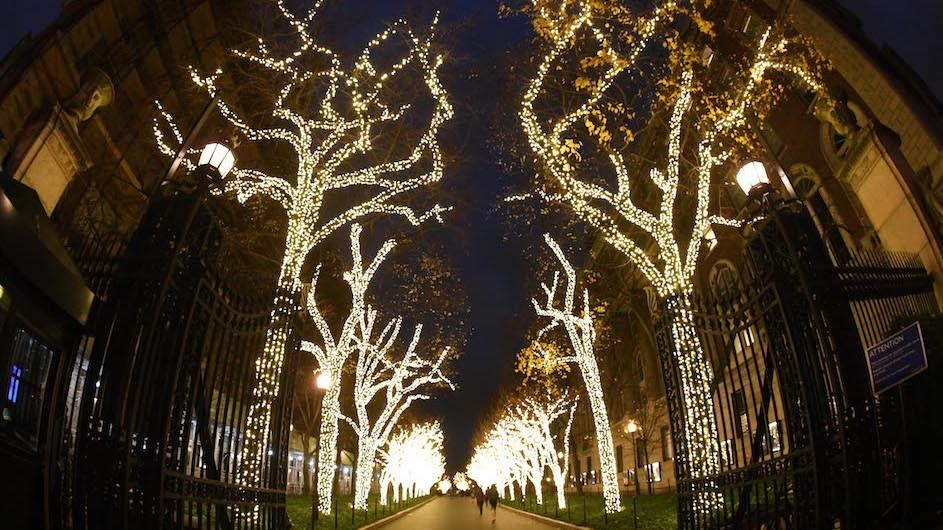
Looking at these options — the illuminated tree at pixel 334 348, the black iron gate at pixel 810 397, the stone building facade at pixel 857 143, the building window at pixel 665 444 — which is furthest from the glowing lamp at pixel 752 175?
the building window at pixel 665 444

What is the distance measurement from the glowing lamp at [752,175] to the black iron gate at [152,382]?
676 cm

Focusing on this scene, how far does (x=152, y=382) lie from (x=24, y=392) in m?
1.60

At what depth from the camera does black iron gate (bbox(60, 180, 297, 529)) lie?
5.12 metres

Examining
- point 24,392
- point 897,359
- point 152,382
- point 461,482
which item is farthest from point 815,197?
point 461,482

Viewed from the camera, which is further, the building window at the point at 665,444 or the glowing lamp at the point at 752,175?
the building window at the point at 665,444

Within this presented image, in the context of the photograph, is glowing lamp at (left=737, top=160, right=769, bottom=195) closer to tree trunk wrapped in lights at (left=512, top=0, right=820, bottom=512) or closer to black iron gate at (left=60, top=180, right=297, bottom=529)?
tree trunk wrapped in lights at (left=512, top=0, right=820, bottom=512)

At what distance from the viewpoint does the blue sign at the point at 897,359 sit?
16.6 feet

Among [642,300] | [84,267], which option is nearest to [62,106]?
[84,267]

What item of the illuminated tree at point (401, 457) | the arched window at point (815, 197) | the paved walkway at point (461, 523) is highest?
the arched window at point (815, 197)

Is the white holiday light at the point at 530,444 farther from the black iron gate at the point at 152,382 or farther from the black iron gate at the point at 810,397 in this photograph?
the black iron gate at the point at 152,382

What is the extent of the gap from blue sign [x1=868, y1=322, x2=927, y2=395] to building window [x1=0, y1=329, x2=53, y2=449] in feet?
27.6

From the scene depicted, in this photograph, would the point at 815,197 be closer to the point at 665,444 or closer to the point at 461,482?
the point at 665,444

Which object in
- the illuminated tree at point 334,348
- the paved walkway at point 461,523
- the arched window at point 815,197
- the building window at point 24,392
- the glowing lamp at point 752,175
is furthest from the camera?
the paved walkway at point 461,523

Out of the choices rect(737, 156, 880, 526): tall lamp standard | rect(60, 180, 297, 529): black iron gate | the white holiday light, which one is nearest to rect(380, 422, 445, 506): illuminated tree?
the white holiday light
